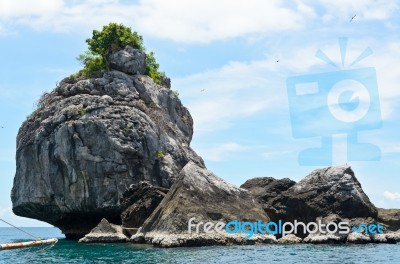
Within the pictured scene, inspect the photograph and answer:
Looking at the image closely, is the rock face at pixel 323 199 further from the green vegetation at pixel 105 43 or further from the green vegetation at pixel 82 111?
the green vegetation at pixel 105 43

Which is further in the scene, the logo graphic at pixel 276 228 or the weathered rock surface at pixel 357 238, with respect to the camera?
the weathered rock surface at pixel 357 238

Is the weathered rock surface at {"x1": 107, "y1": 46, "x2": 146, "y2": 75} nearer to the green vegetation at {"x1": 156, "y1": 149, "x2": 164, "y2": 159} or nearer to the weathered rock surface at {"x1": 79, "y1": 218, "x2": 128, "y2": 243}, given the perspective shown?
the green vegetation at {"x1": 156, "y1": 149, "x2": 164, "y2": 159}

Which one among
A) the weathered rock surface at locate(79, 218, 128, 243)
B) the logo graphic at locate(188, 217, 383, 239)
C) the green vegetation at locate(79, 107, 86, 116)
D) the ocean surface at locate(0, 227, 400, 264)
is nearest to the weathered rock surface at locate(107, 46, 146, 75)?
the green vegetation at locate(79, 107, 86, 116)

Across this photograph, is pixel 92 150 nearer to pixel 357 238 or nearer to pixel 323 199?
pixel 323 199

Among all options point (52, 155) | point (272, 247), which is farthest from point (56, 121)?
point (272, 247)

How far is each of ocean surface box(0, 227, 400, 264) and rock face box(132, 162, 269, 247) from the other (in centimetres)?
203

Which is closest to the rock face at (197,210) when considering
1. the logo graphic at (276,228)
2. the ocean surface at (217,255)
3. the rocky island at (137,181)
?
the rocky island at (137,181)

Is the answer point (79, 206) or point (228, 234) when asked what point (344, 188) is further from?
point (79, 206)

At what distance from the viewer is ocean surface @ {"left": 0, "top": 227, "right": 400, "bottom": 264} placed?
38475mm

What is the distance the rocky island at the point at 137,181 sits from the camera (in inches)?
2116

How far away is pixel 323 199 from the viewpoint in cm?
5850

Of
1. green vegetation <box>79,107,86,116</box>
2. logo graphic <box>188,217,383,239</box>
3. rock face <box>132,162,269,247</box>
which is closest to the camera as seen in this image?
rock face <box>132,162,269,247</box>

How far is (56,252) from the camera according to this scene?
49.8m

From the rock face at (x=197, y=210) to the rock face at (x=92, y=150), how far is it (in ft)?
48.5
